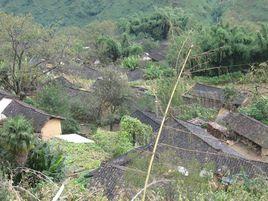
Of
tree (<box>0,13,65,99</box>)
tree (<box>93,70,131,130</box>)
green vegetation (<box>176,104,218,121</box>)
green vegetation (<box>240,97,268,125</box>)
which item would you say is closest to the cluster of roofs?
green vegetation (<box>176,104,218,121</box>)

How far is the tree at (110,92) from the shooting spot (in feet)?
83.0

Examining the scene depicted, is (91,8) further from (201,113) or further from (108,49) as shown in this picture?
(201,113)

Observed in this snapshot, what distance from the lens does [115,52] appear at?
49.2 m

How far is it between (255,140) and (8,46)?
12.0 metres

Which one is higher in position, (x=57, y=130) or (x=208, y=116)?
(x=57, y=130)

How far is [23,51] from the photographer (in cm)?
2284

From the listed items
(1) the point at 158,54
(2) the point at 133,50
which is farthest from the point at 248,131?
(2) the point at 133,50

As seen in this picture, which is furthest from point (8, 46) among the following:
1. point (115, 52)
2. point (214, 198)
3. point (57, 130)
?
point (115, 52)

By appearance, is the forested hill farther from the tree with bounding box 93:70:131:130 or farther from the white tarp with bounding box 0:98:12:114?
the white tarp with bounding box 0:98:12:114

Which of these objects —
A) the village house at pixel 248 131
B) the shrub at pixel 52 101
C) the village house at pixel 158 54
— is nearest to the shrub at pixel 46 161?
the shrub at pixel 52 101

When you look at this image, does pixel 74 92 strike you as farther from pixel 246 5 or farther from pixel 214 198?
pixel 246 5

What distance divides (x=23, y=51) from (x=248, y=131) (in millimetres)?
10688

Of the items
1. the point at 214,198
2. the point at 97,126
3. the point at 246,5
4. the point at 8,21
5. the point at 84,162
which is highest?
the point at 214,198

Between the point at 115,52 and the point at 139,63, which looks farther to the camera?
the point at 115,52
